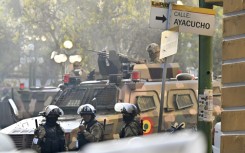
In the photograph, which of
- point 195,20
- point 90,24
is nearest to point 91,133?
point 195,20

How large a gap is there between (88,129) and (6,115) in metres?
6.03

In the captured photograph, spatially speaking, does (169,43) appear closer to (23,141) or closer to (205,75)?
(205,75)

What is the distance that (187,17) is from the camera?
5684 mm

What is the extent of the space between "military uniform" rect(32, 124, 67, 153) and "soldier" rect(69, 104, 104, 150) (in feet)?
0.79

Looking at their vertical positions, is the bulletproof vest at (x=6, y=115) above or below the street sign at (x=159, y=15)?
below

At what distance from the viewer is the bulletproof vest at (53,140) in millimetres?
7547

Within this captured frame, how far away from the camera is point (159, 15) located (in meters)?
5.77

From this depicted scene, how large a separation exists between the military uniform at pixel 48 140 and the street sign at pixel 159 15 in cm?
257

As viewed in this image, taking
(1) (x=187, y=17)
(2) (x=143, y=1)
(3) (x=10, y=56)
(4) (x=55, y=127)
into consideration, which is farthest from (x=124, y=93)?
(3) (x=10, y=56)

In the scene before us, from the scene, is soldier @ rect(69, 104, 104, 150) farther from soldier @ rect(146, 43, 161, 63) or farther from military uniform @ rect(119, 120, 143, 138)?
soldier @ rect(146, 43, 161, 63)

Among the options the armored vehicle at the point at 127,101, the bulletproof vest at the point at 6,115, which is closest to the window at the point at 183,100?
the armored vehicle at the point at 127,101

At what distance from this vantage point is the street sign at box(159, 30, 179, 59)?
5789mm

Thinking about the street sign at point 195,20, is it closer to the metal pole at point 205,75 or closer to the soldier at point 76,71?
the metal pole at point 205,75

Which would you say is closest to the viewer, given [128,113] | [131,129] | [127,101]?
[131,129]
